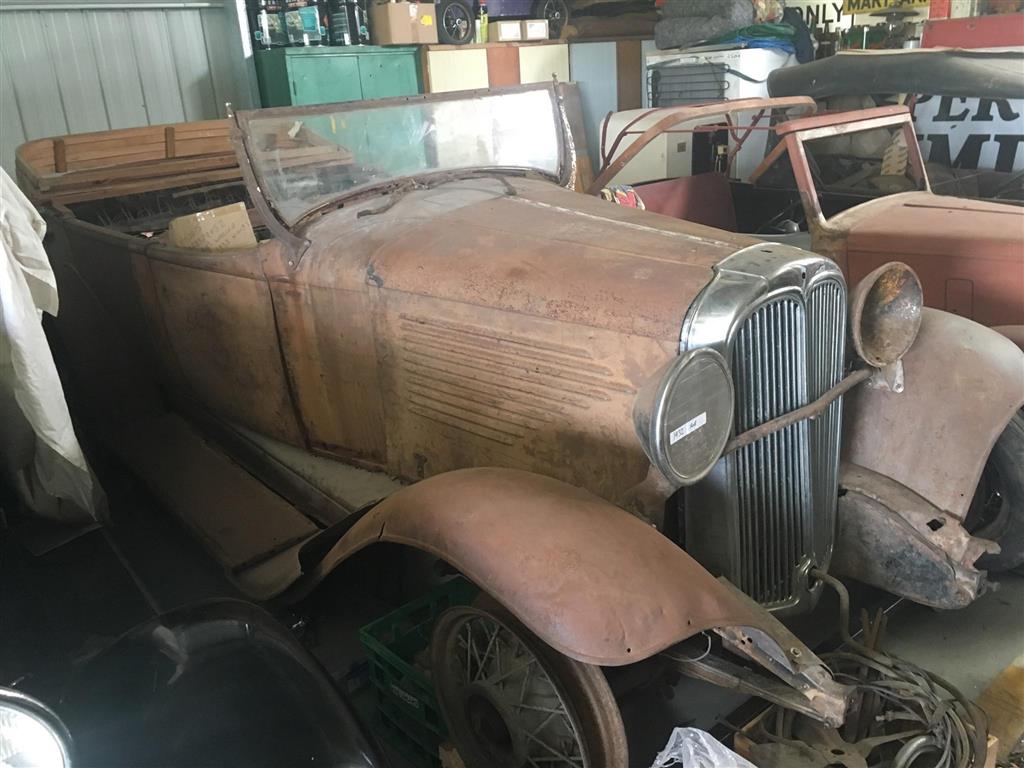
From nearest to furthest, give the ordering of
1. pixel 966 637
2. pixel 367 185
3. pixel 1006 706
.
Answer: pixel 1006 706, pixel 966 637, pixel 367 185

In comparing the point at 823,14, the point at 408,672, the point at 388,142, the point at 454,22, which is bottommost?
the point at 408,672

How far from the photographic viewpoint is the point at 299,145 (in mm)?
2674

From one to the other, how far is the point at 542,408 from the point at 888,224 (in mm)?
2809

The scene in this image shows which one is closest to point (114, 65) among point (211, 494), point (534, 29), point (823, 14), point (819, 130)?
point (534, 29)

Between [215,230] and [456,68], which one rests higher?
[456,68]

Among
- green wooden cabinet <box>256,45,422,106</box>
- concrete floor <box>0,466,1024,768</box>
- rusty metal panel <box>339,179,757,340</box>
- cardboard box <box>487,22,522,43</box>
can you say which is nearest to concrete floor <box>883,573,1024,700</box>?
concrete floor <box>0,466,1024,768</box>

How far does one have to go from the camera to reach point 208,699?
1600 millimetres

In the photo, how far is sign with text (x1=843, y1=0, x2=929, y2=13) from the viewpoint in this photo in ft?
28.1

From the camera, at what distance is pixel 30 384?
7.96 ft

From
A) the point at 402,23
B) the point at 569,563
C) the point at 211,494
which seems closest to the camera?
the point at 569,563

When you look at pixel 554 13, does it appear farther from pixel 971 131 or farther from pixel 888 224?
pixel 888 224

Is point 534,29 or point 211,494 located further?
point 534,29

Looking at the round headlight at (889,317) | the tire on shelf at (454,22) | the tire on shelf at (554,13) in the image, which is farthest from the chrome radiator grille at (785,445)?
the tire on shelf at (554,13)

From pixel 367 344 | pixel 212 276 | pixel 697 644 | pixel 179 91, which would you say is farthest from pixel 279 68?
pixel 697 644
